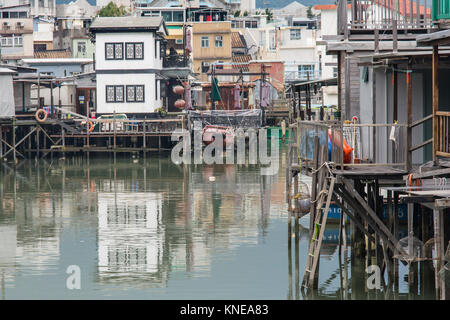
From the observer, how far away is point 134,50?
202 feet

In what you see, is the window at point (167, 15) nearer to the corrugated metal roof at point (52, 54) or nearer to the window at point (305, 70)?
the corrugated metal roof at point (52, 54)

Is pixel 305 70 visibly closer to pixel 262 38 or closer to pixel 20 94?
pixel 262 38

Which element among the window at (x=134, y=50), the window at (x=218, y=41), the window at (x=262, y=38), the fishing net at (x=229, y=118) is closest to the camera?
the fishing net at (x=229, y=118)

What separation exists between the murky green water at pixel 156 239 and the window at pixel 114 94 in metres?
16.7

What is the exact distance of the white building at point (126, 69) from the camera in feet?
201

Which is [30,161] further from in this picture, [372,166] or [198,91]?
[372,166]

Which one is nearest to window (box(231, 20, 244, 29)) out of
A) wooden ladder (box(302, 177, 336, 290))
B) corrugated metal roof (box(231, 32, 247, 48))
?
corrugated metal roof (box(231, 32, 247, 48))

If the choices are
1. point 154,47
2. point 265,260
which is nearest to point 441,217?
point 265,260

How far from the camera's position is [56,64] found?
76.2 metres

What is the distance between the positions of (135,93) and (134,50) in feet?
9.90

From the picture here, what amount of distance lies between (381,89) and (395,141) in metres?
2.78

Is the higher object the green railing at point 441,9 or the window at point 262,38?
the window at point 262,38

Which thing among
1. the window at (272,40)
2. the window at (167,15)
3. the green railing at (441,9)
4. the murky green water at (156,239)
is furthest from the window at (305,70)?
the green railing at (441,9)

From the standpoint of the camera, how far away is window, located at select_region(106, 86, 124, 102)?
61500 mm
